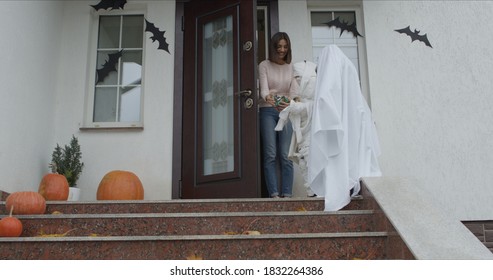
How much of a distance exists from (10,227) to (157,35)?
10.7 ft

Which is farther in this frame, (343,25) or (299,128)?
(343,25)

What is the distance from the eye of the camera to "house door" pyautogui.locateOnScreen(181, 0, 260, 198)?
574 centimetres

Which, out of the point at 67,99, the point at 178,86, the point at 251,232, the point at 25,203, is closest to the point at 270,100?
the point at 178,86

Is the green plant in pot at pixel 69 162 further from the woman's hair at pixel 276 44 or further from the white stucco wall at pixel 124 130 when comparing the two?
the woman's hair at pixel 276 44

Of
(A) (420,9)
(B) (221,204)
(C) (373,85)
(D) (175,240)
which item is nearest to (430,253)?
(D) (175,240)

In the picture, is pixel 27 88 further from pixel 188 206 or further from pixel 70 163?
pixel 188 206

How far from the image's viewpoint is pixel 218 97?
6188mm

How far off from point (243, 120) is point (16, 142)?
193 centimetres

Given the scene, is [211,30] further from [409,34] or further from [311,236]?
[311,236]

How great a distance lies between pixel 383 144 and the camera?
20.4 feet

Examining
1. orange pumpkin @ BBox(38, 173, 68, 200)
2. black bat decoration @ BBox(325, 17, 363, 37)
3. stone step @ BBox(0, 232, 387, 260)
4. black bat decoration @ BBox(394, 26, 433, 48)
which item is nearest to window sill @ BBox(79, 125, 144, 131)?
orange pumpkin @ BBox(38, 173, 68, 200)

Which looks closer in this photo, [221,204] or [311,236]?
[311,236]

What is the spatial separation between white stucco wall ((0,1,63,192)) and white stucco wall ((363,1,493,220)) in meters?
3.12

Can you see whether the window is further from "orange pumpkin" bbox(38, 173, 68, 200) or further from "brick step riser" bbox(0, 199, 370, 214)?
"brick step riser" bbox(0, 199, 370, 214)
